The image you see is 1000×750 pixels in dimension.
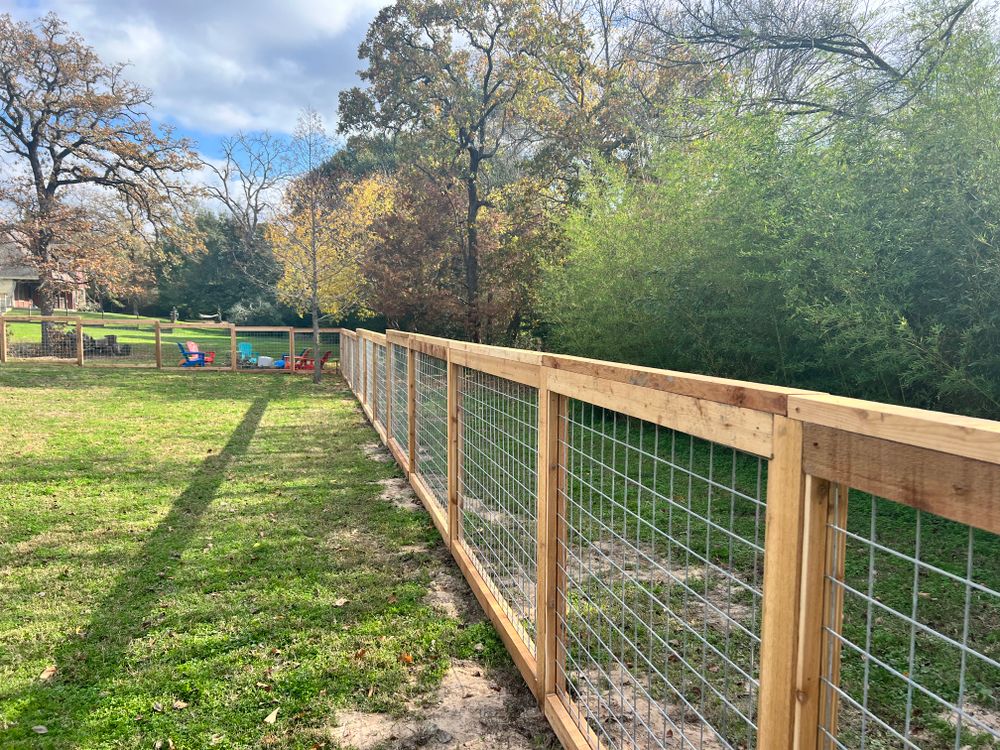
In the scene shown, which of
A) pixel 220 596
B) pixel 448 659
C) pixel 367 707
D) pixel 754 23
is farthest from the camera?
pixel 754 23

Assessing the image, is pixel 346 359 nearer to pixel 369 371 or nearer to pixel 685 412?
pixel 369 371

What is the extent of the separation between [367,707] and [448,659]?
49cm

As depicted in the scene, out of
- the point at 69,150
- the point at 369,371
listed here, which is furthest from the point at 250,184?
the point at 369,371

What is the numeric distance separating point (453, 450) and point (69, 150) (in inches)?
877

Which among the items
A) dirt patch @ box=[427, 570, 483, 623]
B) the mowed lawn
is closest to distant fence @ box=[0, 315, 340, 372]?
the mowed lawn

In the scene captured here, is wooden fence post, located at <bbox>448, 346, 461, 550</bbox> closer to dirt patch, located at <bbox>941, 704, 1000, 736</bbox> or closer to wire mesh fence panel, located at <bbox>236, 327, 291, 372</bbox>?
dirt patch, located at <bbox>941, 704, 1000, 736</bbox>

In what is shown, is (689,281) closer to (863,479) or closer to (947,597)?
(947,597)

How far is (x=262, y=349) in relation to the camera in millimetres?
19531

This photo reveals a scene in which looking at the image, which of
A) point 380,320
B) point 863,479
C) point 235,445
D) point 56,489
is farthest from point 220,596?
point 380,320

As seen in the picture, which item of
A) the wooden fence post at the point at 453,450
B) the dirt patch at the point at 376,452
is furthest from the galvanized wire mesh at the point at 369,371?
the wooden fence post at the point at 453,450

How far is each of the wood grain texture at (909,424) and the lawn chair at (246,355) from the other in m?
18.9

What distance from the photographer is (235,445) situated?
26.1 ft

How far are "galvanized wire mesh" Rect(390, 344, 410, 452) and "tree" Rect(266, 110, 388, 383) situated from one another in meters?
12.6

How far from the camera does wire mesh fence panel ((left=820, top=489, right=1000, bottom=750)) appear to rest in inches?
46.9
